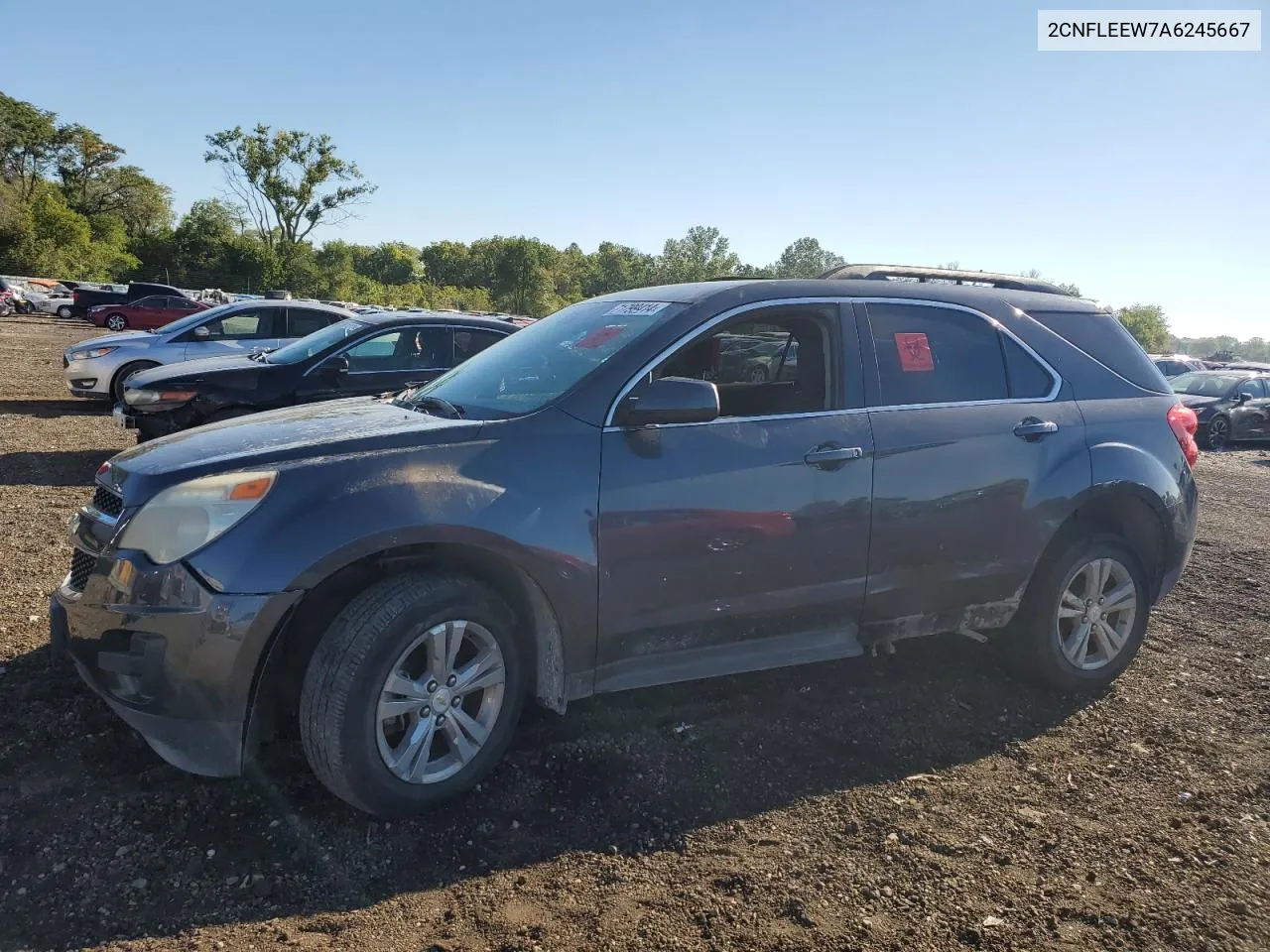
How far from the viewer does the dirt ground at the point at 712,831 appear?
255 centimetres

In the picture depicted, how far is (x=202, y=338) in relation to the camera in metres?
11.4

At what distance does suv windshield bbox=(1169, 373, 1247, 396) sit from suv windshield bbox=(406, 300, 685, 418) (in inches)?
720

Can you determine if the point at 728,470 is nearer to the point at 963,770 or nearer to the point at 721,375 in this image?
the point at 721,375

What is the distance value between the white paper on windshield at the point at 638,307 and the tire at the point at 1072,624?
87.0 inches

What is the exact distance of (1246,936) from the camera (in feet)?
8.68

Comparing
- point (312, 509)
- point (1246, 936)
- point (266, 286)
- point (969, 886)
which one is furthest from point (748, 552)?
point (266, 286)

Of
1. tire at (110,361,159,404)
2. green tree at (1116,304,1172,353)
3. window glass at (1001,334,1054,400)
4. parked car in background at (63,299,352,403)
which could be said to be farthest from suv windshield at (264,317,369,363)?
green tree at (1116,304,1172,353)

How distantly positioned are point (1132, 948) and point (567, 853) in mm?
1710

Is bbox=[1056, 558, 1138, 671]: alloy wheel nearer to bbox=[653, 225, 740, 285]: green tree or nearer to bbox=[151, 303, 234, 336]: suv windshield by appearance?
bbox=[151, 303, 234, 336]: suv windshield

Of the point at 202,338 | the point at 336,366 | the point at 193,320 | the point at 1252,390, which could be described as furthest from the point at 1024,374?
the point at 1252,390

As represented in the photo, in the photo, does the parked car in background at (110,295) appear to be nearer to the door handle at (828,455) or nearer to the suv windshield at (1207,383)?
the suv windshield at (1207,383)

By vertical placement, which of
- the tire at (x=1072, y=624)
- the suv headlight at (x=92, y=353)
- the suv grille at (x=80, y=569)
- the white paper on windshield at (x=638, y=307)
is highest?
the white paper on windshield at (x=638, y=307)

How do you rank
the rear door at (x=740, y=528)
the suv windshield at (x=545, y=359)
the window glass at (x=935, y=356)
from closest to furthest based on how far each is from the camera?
the rear door at (x=740, y=528) → the suv windshield at (x=545, y=359) → the window glass at (x=935, y=356)

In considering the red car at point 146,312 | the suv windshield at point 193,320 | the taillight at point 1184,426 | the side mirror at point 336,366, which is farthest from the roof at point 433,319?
the red car at point 146,312
